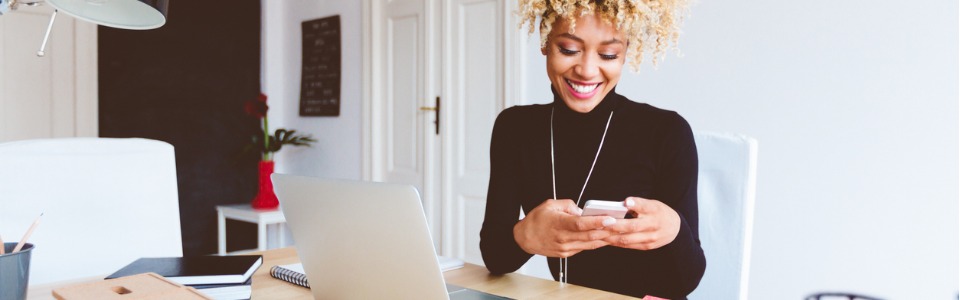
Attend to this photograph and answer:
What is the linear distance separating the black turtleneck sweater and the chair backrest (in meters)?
0.07

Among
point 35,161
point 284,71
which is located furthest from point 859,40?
point 284,71

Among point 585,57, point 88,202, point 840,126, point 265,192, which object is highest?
point 585,57

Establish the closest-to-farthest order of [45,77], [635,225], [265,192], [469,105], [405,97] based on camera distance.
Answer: [635,225] → [469,105] → [45,77] → [405,97] → [265,192]

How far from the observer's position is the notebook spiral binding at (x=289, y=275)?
1.21 metres

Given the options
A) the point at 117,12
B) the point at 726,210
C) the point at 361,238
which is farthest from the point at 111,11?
the point at 726,210

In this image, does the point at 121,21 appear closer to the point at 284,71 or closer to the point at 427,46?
the point at 427,46

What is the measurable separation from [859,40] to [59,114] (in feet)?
11.7

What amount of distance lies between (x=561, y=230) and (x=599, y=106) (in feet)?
1.24

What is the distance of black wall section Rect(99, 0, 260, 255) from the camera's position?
3.74m

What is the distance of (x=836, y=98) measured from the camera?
7.22 feet

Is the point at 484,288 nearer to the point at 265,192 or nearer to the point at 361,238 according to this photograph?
the point at 361,238

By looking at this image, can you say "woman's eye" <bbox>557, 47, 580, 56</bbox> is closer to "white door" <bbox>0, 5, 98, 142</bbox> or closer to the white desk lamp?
the white desk lamp

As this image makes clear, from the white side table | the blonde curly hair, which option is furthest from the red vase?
the blonde curly hair

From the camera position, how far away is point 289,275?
4.06 ft
